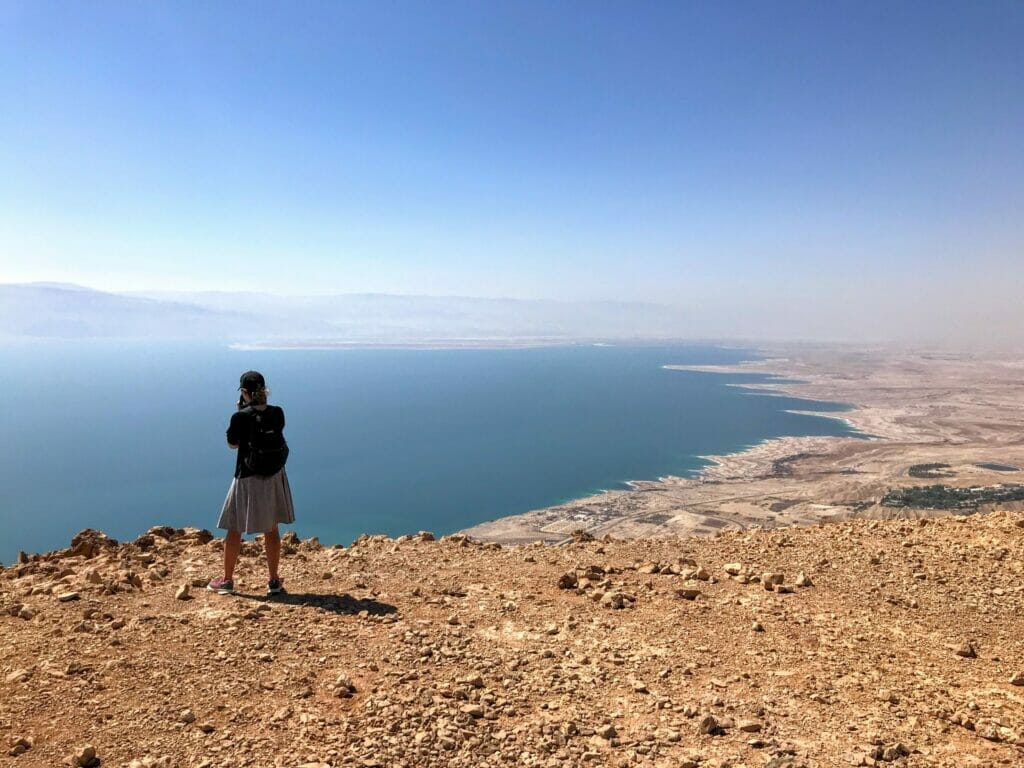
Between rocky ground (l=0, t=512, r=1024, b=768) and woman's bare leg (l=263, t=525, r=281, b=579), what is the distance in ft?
1.06

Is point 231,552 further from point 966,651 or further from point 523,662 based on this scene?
point 966,651

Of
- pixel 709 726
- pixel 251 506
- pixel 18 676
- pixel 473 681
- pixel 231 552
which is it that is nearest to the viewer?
pixel 709 726

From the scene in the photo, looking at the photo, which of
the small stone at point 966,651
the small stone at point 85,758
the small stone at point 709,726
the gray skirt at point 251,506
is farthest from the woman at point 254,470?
the small stone at point 966,651

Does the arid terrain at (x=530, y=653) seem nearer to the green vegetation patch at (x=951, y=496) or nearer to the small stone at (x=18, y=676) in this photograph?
the small stone at (x=18, y=676)

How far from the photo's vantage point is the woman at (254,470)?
5520 mm

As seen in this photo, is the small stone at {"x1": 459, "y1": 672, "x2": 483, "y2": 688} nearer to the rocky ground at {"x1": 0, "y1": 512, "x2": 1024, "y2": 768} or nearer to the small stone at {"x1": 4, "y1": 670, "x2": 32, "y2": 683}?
the rocky ground at {"x1": 0, "y1": 512, "x2": 1024, "y2": 768}

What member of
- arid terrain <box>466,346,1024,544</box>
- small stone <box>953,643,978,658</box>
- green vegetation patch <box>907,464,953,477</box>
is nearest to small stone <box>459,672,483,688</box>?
small stone <box>953,643,978,658</box>

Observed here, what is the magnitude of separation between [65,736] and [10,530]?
68.1 meters

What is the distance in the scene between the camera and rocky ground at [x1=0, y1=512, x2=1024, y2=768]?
3.38 meters

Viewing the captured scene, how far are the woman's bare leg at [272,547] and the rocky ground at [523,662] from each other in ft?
1.06

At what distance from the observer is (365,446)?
93688 mm

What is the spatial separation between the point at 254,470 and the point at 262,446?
0.24 metres

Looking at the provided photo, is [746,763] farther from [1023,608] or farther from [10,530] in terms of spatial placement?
[10,530]

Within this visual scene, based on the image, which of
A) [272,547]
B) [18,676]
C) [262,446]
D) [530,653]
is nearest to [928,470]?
[530,653]
